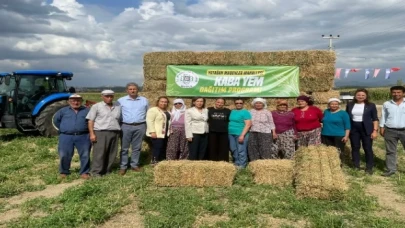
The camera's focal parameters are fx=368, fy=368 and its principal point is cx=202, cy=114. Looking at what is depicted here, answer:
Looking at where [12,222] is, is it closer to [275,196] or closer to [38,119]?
[275,196]

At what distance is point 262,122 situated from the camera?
668cm

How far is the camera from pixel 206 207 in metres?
4.66

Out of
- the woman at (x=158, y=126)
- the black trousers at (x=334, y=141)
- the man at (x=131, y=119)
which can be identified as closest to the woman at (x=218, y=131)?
the woman at (x=158, y=126)

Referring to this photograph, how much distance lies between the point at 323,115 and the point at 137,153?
3553mm

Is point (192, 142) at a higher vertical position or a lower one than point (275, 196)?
higher

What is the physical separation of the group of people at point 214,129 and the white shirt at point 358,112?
0.02 metres

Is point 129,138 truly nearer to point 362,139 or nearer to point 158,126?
point 158,126

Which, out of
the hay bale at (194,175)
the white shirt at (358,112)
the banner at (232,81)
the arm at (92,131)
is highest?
the banner at (232,81)

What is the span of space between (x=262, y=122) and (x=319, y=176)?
181 centimetres

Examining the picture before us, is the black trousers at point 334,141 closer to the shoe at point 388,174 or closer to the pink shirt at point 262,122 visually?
the shoe at point 388,174

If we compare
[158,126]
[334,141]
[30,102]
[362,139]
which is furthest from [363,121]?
[30,102]

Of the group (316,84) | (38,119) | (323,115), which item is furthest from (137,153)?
(38,119)

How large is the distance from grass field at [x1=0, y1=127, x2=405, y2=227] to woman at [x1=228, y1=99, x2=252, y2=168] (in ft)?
1.42

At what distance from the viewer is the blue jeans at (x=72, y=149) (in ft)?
21.1
